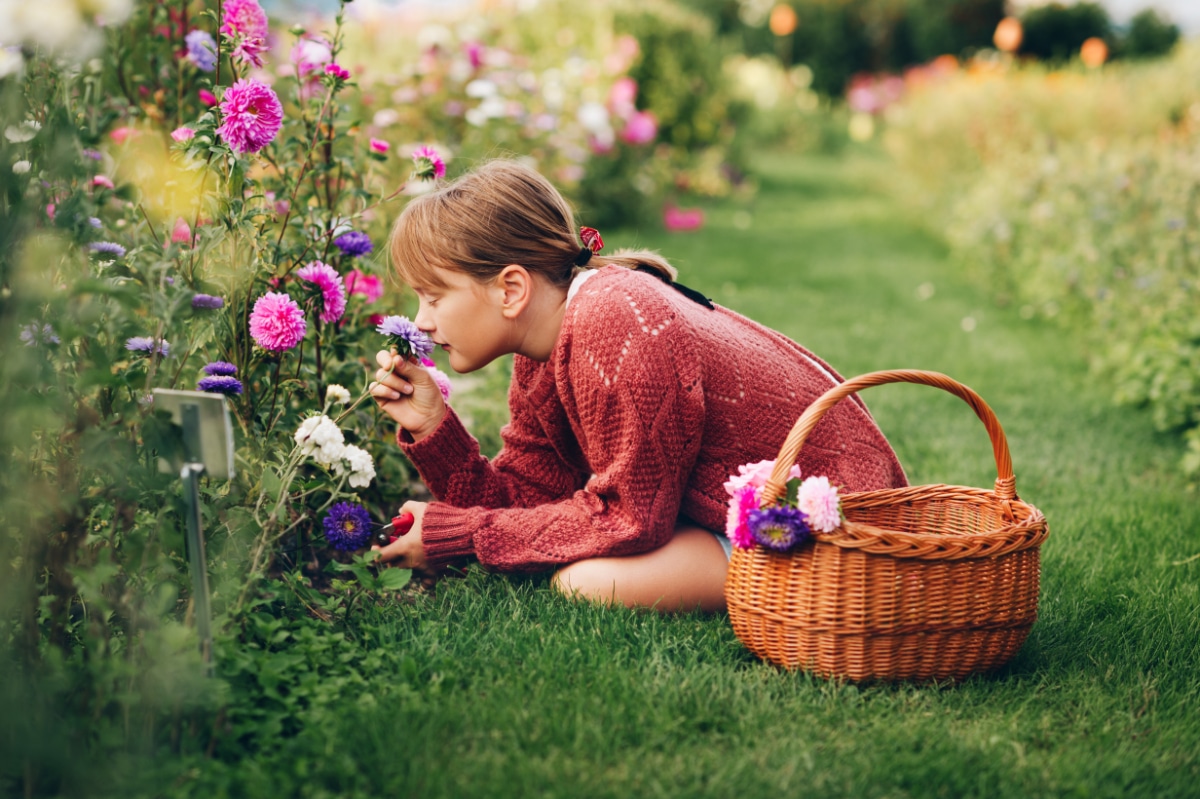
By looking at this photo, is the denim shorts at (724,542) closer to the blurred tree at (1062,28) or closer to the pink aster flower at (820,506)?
the pink aster flower at (820,506)

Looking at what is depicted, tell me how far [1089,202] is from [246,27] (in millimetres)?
4624

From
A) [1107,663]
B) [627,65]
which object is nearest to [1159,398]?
[1107,663]

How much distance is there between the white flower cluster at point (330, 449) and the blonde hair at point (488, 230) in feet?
1.53

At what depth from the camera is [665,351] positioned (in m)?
2.01

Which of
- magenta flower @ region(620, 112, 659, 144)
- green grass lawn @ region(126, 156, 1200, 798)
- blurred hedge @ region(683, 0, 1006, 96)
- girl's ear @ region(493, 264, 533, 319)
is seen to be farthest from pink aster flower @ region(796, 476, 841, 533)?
blurred hedge @ region(683, 0, 1006, 96)

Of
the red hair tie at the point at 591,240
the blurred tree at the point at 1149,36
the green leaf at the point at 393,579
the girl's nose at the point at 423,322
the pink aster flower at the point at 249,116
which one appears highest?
the blurred tree at the point at 1149,36

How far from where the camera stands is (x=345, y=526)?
6.65 ft

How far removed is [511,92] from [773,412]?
4.50m

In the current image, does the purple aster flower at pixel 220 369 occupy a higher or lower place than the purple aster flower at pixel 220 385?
higher

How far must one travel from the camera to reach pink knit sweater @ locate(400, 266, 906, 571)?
1.99 meters

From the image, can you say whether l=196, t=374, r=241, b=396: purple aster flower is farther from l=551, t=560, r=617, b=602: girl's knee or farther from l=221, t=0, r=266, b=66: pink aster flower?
l=551, t=560, r=617, b=602: girl's knee

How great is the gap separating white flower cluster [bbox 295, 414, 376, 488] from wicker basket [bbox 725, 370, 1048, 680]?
0.70 m

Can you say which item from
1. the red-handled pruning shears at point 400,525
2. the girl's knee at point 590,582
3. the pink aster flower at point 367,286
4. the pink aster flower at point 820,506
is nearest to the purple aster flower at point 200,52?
the pink aster flower at point 367,286

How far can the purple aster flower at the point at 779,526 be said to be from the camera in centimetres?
175
